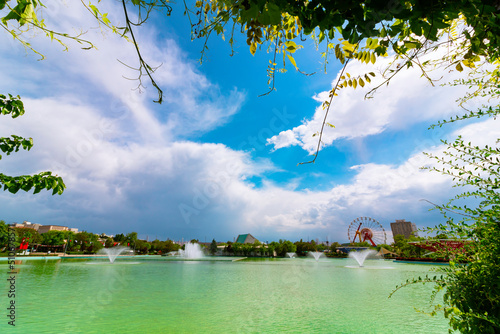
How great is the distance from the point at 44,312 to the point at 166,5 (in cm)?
990

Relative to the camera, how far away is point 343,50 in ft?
5.60

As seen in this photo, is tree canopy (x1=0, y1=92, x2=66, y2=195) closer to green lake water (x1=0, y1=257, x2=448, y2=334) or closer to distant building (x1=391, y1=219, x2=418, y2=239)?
green lake water (x1=0, y1=257, x2=448, y2=334)

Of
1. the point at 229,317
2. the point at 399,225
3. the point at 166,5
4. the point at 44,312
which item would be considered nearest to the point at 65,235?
the point at 44,312

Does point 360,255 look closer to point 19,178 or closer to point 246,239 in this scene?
point 246,239

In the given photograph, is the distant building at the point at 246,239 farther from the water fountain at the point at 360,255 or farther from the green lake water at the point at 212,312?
the green lake water at the point at 212,312

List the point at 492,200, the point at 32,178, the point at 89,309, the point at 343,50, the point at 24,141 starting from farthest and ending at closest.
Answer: the point at 89,309 < the point at 24,141 < the point at 32,178 < the point at 492,200 < the point at 343,50

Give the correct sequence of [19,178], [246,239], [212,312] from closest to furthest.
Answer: [19,178] < [212,312] < [246,239]

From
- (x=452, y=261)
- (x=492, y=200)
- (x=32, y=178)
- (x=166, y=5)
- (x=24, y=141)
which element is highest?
(x=166, y=5)

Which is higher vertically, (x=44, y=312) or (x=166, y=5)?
(x=166, y=5)

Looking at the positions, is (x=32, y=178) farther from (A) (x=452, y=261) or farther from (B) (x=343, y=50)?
(A) (x=452, y=261)

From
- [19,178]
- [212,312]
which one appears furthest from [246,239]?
[19,178]

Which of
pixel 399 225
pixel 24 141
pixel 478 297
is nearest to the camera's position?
pixel 478 297

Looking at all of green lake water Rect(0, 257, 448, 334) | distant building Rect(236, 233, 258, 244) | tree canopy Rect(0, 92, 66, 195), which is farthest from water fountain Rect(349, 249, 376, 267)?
distant building Rect(236, 233, 258, 244)

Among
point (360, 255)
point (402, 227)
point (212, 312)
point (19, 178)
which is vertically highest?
point (402, 227)
